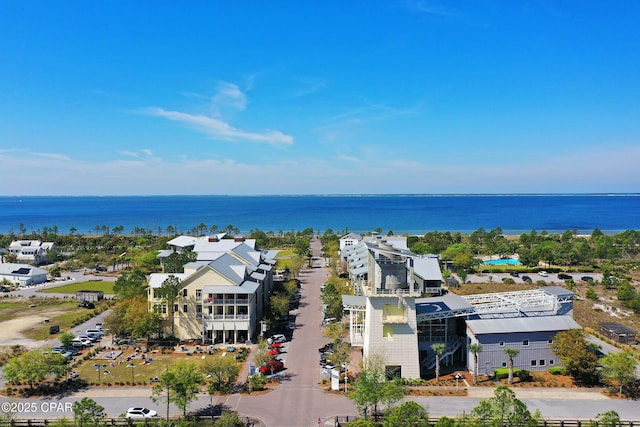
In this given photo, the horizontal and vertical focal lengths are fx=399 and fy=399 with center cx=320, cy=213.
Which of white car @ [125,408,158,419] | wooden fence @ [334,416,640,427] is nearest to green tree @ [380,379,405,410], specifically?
wooden fence @ [334,416,640,427]

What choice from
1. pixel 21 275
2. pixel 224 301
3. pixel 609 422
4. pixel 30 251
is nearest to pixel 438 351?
pixel 609 422

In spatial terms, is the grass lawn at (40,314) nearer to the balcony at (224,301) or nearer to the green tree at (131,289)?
the green tree at (131,289)

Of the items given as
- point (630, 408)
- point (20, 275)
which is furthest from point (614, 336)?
point (20, 275)

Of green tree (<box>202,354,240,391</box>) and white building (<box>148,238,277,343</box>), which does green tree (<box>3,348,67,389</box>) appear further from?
green tree (<box>202,354,240,391</box>)

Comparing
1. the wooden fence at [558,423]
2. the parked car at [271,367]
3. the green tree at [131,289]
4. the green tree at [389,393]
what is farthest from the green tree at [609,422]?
the green tree at [131,289]

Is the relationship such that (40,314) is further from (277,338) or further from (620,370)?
(620,370)

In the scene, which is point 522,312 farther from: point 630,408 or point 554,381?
point 630,408
